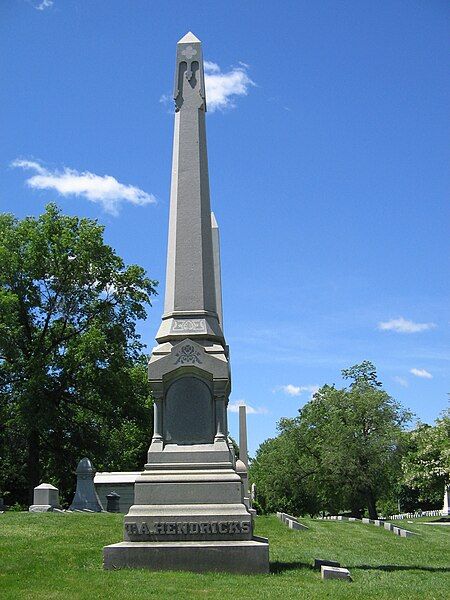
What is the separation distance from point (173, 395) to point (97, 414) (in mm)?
21760

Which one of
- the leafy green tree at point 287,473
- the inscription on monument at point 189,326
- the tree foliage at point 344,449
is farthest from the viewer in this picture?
the leafy green tree at point 287,473

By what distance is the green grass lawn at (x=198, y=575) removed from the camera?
9875 mm

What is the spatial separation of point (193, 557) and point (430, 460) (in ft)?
110

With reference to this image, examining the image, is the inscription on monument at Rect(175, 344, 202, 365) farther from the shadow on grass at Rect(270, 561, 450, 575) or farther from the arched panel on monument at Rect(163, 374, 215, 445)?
the shadow on grass at Rect(270, 561, 450, 575)

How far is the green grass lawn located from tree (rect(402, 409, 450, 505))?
2370 cm

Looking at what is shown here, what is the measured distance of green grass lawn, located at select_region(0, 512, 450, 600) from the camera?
32.4 ft

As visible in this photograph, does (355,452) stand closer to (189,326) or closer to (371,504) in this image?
(371,504)

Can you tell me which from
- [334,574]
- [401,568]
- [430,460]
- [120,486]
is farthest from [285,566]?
[430,460]

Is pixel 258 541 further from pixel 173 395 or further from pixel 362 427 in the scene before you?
A: pixel 362 427

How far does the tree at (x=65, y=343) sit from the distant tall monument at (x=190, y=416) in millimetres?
18077

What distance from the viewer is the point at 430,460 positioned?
4281 cm

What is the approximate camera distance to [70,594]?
9.59 metres

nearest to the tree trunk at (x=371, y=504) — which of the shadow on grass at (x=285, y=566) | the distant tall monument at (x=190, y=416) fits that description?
the shadow on grass at (x=285, y=566)

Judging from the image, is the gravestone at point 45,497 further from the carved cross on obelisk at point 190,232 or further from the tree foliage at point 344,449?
the tree foliage at point 344,449
